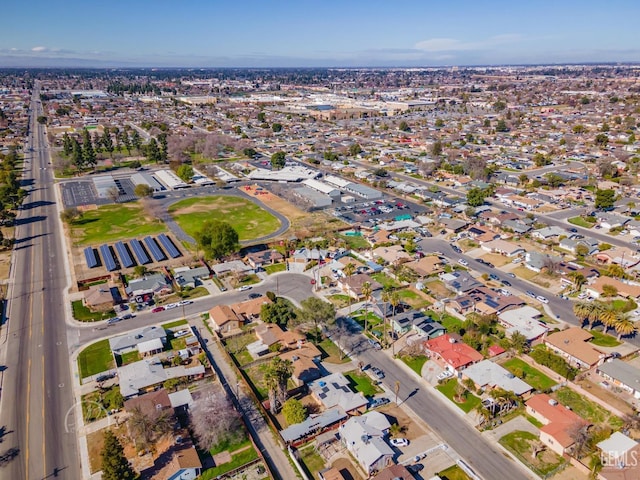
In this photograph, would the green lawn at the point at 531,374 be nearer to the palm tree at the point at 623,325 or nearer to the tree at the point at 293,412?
the palm tree at the point at 623,325

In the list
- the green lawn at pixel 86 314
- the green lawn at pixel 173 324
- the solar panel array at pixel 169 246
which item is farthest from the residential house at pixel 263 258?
the green lawn at pixel 86 314

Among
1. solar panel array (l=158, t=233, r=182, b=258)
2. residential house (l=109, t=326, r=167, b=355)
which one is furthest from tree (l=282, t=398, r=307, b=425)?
solar panel array (l=158, t=233, r=182, b=258)

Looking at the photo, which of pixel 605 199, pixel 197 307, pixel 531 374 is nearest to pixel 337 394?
pixel 531 374

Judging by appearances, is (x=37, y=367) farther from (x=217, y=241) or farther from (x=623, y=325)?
(x=623, y=325)

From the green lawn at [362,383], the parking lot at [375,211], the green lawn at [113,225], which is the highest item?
the parking lot at [375,211]

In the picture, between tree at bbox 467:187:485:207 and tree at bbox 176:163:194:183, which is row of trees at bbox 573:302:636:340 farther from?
tree at bbox 176:163:194:183
